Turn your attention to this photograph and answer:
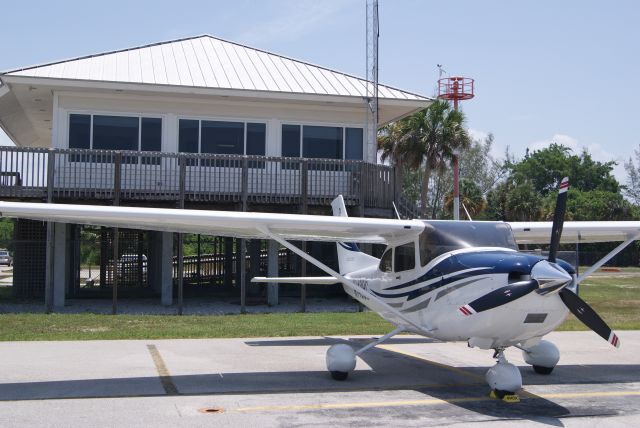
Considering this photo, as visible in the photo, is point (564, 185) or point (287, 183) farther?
point (287, 183)

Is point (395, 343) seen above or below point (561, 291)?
below

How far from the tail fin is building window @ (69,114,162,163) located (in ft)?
25.8

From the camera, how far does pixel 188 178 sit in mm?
19812

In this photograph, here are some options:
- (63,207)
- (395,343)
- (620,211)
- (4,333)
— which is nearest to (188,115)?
(4,333)

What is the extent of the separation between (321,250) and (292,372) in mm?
13488

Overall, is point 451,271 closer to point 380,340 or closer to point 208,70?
point 380,340

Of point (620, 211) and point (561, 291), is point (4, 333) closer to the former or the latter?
point (561, 291)

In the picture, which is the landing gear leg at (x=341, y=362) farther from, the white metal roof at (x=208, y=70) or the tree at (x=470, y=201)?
the tree at (x=470, y=201)

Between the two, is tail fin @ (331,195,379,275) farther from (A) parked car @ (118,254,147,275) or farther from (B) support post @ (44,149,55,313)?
(A) parked car @ (118,254,147,275)

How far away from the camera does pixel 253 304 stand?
20438mm

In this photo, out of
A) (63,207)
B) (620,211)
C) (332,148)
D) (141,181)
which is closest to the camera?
(63,207)

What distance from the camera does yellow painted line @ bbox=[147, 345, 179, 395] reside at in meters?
8.97

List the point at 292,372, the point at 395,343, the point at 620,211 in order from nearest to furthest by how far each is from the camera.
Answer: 1. the point at 292,372
2. the point at 395,343
3. the point at 620,211

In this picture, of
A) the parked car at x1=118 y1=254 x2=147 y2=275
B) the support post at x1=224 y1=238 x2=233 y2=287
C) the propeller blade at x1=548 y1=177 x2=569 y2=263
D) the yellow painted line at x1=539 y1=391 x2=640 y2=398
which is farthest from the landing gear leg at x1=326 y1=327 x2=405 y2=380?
the parked car at x1=118 y1=254 x2=147 y2=275
